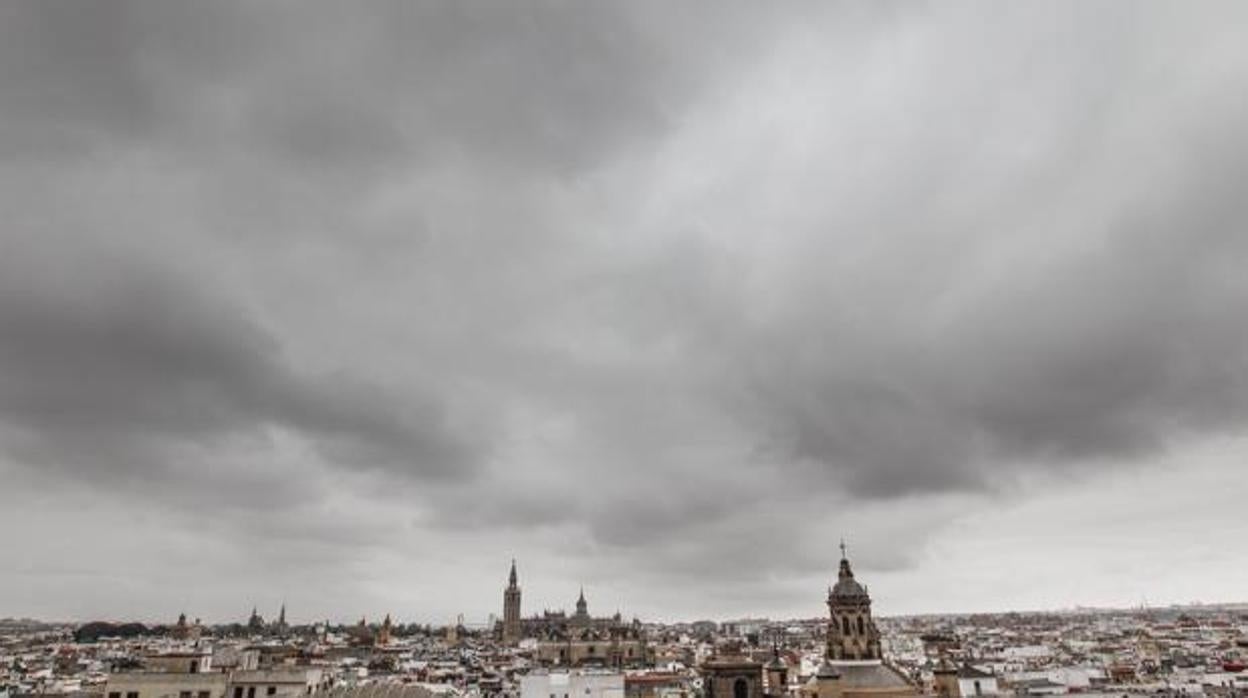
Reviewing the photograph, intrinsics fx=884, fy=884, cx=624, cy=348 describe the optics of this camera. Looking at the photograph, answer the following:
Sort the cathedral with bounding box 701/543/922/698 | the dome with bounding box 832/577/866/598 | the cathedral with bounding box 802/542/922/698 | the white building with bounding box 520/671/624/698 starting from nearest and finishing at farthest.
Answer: the cathedral with bounding box 701/543/922/698, the cathedral with bounding box 802/542/922/698, the dome with bounding box 832/577/866/598, the white building with bounding box 520/671/624/698

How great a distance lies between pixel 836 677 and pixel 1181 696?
1257 inches

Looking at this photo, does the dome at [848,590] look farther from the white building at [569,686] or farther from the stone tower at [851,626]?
the white building at [569,686]

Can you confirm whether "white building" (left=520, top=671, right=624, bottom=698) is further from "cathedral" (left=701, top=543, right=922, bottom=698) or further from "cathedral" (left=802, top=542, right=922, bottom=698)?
"cathedral" (left=802, top=542, right=922, bottom=698)

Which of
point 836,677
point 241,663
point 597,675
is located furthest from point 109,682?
point 836,677

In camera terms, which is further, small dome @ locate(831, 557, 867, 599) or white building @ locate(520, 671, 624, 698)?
white building @ locate(520, 671, 624, 698)

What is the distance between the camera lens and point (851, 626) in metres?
54.4

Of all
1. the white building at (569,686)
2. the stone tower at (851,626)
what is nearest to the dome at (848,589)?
the stone tower at (851,626)

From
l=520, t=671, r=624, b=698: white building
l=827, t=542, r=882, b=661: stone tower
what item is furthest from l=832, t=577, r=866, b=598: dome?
l=520, t=671, r=624, b=698: white building

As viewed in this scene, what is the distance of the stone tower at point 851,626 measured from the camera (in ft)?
177

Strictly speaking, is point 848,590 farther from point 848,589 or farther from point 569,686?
point 569,686

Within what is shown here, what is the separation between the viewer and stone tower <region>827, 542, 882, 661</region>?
54094mm

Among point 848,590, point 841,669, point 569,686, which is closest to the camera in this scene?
point 841,669

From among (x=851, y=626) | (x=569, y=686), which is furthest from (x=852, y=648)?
(x=569, y=686)

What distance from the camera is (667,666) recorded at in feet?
352
